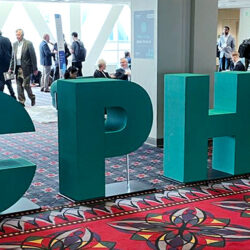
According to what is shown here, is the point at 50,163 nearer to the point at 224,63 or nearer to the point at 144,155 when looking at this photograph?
the point at 144,155

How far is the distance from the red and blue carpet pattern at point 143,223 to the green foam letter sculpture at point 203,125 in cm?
39

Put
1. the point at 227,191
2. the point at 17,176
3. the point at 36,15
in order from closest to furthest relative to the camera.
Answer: the point at 17,176 → the point at 227,191 → the point at 36,15

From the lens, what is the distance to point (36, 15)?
15641 mm

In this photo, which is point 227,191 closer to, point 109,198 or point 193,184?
point 193,184

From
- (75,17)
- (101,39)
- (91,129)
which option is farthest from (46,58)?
(91,129)

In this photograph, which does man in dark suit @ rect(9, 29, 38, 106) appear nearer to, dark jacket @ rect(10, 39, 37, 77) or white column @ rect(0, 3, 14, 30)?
dark jacket @ rect(10, 39, 37, 77)

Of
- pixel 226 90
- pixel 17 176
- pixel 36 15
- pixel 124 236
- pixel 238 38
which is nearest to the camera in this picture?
pixel 124 236

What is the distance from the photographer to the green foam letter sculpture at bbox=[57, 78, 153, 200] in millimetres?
4492

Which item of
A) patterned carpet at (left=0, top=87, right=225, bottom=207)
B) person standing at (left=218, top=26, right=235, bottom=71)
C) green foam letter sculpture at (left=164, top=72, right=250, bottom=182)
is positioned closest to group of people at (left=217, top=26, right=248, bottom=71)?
person standing at (left=218, top=26, right=235, bottom=71)

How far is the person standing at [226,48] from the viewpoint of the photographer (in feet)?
49.4

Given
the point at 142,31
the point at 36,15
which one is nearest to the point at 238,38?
the point at 36,15

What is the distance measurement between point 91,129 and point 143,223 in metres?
0.98

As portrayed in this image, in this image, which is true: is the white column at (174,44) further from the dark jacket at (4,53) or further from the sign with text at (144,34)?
the dark jacket at (4,53)

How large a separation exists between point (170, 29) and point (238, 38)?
15126 millimetres
